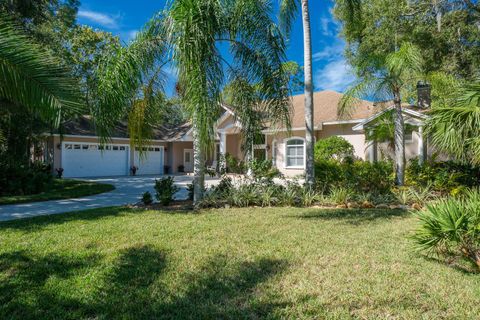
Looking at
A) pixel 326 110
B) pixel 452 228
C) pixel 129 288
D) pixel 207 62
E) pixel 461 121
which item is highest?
pixel 326 110

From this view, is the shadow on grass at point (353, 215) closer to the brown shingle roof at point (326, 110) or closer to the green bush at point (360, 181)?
the green bush at point (360, 181)

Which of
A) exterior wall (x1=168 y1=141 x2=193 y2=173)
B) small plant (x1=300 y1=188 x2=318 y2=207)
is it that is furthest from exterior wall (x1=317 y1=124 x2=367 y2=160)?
exterior wall (x1=168 y1=141 x2=193 y2=173)

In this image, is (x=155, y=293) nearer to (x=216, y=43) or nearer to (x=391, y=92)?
(x=216, y=43)

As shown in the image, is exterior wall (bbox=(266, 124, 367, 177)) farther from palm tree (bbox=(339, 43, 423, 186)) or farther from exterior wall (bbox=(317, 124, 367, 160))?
palm tree (bbox=(339, 43, 423, 186))

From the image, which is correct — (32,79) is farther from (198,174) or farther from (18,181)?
(18,181)

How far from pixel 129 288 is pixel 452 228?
14.5 feet

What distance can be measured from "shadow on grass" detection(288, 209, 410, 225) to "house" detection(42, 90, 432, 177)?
827 centimetres

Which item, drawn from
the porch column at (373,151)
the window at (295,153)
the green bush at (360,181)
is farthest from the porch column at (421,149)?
the window at (295,153)

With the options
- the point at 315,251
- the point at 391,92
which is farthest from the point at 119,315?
the point at 391,92

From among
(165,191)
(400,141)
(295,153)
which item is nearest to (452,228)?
(165,191)

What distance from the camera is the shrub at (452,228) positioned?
462cm

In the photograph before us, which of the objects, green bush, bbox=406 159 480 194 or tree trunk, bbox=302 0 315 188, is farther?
green bush, bbox=406 159 480 194

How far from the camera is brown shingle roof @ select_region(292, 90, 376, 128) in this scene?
64.3ft

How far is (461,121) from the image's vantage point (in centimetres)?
680
